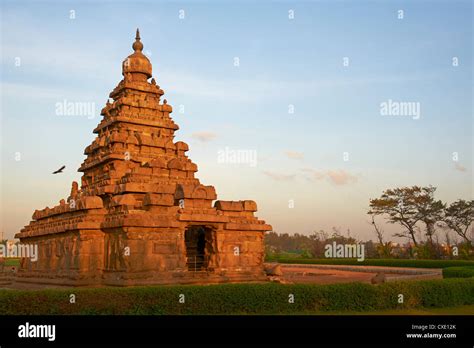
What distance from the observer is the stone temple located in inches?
708

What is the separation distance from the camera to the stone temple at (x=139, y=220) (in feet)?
59.0

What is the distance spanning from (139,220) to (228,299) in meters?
5.93

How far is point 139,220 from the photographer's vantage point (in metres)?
17.6

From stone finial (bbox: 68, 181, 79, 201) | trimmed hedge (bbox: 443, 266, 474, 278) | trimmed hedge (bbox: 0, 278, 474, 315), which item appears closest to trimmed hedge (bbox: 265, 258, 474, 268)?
trimmed hedge (bbox: 443, 266, 474, 278)

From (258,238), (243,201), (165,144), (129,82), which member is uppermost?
(129,82)

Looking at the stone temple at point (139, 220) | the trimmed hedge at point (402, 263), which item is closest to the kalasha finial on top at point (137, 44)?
the stone temple at point (139, 220)

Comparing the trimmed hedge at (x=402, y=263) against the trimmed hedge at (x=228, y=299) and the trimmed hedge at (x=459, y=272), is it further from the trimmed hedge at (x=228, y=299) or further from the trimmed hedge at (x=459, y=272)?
the trimmed hedge at (x=228, y=299)

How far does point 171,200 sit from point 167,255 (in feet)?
7.37

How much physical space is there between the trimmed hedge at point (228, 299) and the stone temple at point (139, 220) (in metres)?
4.47

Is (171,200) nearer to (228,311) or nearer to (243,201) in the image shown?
(243,201)

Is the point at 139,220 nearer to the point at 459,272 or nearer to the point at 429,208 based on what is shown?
the point at 459,272

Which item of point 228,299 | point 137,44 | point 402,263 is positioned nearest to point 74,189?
point 137,44
